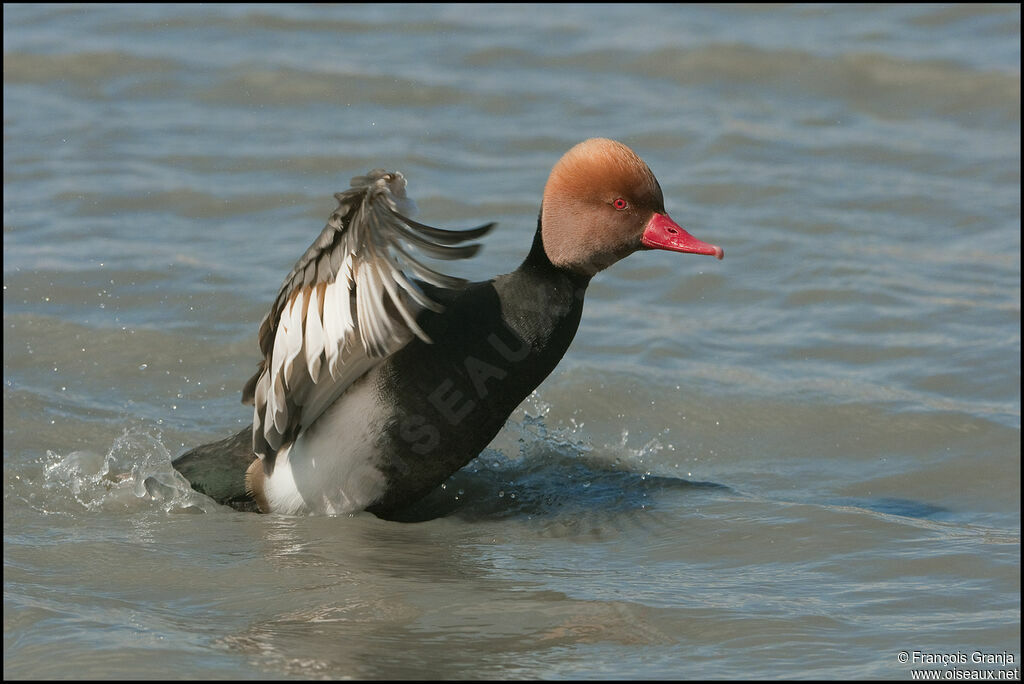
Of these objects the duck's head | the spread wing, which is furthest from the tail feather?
the duck's head

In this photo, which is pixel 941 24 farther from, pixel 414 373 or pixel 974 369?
pixel 414 373

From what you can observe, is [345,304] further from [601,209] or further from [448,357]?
[601,209]

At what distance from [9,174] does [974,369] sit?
614 cm

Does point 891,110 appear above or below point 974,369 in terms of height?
above

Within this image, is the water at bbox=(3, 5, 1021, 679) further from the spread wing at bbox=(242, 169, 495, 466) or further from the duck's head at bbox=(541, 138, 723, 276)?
the duck's head at bbox=(541, 138, 723, 276)

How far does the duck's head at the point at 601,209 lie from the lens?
16.2 ft

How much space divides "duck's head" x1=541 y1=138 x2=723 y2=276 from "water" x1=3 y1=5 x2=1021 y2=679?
3.56 ft

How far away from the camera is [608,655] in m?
4.09

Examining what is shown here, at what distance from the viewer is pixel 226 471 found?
5.30 m

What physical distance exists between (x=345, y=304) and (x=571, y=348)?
2.73 metres

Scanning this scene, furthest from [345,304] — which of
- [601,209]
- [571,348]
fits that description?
[571,348]

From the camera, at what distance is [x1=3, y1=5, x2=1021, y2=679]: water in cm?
434

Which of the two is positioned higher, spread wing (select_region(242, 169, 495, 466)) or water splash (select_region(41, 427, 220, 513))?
spread wing (select_region(242, 169, 495, 466))

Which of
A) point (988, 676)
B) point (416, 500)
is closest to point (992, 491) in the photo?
point (988, 676)
